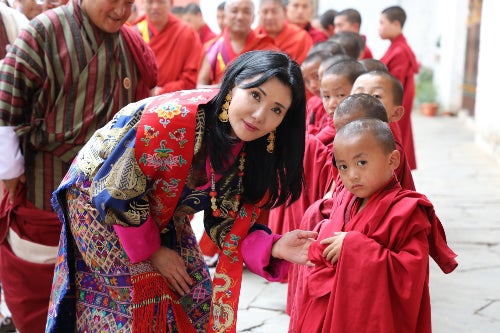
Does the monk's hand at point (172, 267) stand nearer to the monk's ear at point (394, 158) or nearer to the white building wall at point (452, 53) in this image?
the monk's ear at point (394, 158)

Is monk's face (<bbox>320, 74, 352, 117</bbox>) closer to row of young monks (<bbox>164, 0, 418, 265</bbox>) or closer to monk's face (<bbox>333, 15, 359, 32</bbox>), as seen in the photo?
row of young monks (<bbox>164, 0, 418, 265</bbox>)

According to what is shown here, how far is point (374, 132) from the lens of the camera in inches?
88.7

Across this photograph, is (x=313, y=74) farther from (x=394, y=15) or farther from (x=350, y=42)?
(x=394, y=15)

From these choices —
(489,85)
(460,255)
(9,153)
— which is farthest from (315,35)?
(9,153)

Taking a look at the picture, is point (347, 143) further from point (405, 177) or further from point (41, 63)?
point (41, 63)

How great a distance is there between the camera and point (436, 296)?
3.98 metres

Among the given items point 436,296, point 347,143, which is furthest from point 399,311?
point 436,296

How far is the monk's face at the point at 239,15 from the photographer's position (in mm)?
5484

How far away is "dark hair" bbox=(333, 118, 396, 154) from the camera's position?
88.5 inches

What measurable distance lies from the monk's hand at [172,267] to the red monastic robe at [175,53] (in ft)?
11.1

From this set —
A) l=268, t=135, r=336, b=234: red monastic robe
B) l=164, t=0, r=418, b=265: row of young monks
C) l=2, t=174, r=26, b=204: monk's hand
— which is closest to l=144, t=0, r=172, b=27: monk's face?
l=164, t=0, r=418, b=265: row of young monks

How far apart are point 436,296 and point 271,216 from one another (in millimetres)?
1018

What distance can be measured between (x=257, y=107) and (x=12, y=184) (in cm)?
137

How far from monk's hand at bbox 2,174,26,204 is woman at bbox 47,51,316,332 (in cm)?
66
